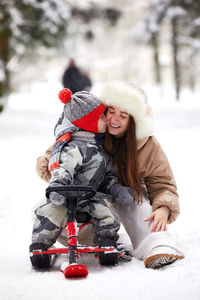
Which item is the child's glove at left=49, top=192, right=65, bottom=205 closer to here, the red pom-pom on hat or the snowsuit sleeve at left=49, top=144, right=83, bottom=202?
the snowsuit sleeve at left=49, top=144, right=83, bottom=202

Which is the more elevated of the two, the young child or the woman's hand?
the young child

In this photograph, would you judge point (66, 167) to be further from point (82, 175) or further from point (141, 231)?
point (141, 231)

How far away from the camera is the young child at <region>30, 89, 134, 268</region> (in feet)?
9.30

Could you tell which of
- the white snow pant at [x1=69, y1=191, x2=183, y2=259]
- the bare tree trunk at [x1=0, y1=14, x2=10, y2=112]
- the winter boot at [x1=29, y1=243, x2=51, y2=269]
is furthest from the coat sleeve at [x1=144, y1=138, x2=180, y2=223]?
the bare tree trunk at [x1=0, y1=14, x2=10, y2=112]

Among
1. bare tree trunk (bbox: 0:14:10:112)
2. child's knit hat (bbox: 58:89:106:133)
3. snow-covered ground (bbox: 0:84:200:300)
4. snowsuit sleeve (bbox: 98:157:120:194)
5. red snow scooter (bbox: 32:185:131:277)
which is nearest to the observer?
snow-covered ground (bbox: 0:84:200:300)

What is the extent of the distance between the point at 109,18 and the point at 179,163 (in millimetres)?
10706

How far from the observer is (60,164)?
283 centimetres

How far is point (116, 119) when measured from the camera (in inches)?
125

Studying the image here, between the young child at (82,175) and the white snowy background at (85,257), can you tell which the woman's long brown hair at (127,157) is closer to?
Answer: the young child at (82,175)

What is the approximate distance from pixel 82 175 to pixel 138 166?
51 centimetres

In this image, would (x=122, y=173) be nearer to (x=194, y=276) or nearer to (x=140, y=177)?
(x=140, y=177)

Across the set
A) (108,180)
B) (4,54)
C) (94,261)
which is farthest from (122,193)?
(4,54)

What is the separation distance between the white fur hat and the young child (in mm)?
125

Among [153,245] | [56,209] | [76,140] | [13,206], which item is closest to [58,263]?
[56,209]
